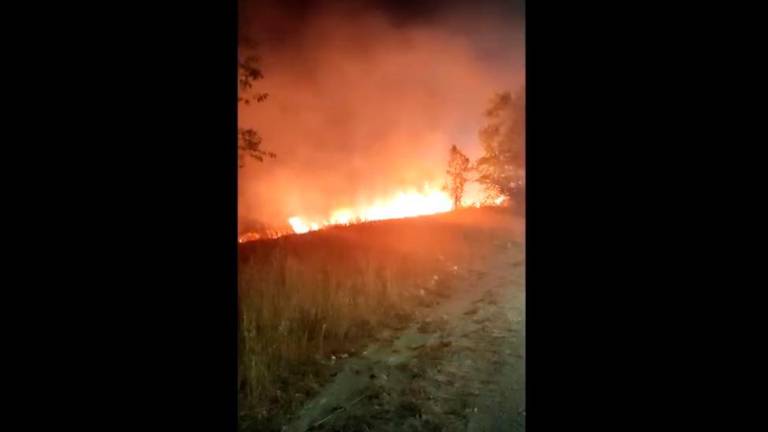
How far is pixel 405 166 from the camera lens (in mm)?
6348

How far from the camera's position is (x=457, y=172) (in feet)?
21.0

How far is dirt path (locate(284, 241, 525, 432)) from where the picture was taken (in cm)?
372

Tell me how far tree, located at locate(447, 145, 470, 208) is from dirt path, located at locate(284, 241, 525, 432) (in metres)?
1.69

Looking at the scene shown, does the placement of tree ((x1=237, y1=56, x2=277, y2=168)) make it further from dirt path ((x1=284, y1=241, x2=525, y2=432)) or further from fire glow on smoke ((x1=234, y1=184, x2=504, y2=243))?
dirt path ((x1=284, y1=241, x2=525, y2=432))

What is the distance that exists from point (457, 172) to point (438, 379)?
3.19 m

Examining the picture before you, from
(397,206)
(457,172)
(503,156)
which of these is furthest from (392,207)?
(503,156)

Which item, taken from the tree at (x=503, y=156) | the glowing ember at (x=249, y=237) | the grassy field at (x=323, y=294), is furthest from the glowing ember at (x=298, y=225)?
the tree at (x=503, y=156)

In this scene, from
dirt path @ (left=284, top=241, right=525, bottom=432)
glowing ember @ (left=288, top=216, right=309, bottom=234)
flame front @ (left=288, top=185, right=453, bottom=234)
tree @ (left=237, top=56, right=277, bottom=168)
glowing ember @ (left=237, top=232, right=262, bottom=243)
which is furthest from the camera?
flame front @ (left=288, top=185, right=453, bottom=234)

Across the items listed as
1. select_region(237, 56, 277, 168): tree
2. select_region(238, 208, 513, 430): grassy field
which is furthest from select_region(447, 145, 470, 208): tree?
select_region(237, 56, 277, 168): tree

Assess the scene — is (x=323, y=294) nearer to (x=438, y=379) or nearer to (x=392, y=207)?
(x=392, y=207)
